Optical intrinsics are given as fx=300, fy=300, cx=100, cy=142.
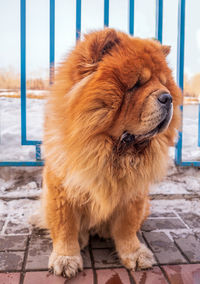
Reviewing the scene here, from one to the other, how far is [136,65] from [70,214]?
917mm

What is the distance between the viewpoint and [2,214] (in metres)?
2.40

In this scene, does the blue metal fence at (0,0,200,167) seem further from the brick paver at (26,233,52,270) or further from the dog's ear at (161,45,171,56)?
the dog's ear at (161,45,171,56)

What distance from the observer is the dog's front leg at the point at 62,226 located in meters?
1.72

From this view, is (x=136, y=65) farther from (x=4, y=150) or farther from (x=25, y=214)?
(x=4, y=150)

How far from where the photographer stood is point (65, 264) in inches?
65.5

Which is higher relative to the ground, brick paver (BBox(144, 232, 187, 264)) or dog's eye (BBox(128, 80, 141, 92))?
dog's eye (BBox(128, 80, 141, 92))

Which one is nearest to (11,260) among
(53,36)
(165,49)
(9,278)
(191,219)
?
(9,278)

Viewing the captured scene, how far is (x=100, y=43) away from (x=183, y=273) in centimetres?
131

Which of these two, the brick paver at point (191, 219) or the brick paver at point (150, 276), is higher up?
the brick paver at point (191, 219)

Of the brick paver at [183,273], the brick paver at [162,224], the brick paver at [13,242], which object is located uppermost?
the brick paver at [162,224]

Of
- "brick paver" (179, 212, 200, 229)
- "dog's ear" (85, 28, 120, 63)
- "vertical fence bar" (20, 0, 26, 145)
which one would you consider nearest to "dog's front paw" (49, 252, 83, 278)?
"brick paver" (179, 212, 200, 229)

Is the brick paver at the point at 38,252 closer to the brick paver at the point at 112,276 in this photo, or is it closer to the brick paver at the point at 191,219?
the brick paver at the point at 112,276

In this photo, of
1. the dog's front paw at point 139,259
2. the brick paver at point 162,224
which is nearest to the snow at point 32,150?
the brick paver at point 162,224

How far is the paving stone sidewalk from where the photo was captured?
1628mm
